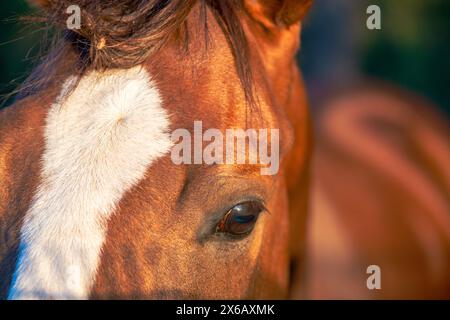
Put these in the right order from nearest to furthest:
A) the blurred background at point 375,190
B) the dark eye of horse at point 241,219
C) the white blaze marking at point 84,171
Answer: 1. the white blaze marking at point 84,171
2. the dark eye of horse at point 241,219
3. the blurred background at point 375,190

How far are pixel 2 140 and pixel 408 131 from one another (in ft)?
8.21

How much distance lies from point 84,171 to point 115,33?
1.05ft

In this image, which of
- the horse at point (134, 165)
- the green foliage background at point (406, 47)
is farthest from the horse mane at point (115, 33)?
the green foliage background at point (406, 47)

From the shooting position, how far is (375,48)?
20.7ft

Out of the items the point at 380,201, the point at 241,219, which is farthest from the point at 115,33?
the point at 380,201

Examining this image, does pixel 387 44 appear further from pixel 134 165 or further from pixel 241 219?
pixel 134 165

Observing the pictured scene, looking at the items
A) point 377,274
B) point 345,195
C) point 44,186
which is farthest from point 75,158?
point 345,195

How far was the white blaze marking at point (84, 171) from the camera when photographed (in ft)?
3.64

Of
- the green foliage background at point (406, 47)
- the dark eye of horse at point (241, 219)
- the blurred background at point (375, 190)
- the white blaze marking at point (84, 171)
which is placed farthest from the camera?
the green foliage background at point (406, 47)

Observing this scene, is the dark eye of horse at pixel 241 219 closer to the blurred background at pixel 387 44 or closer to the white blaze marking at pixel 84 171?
the white blaze marking at pixel 84 171

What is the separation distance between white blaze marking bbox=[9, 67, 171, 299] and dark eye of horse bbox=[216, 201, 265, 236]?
20cm

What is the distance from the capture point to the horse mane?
1.30 meters

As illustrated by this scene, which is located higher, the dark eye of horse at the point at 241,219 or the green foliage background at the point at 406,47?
the green foliage background at the point at 406,47
